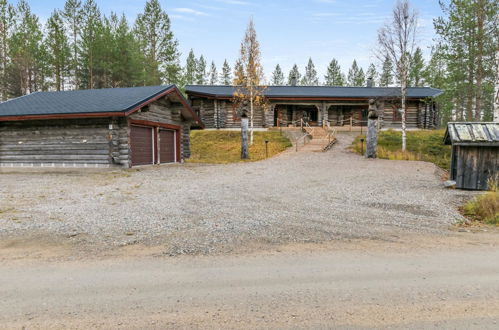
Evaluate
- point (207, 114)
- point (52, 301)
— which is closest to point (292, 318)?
point (52, 301)

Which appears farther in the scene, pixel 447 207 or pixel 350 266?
pixel 447 207

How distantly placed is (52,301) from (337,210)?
224 inches

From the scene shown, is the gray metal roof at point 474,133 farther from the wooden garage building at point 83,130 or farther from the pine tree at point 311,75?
the pine tree at point 311,75

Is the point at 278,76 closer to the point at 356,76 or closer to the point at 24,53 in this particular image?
the point at 356,76

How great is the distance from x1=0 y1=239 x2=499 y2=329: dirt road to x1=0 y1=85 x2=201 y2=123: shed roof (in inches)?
465

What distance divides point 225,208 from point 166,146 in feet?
43.9

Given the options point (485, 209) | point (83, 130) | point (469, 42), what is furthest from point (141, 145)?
point (469, 42)

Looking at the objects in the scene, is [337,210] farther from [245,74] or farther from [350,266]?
[245,74]

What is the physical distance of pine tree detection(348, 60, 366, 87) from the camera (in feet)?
202

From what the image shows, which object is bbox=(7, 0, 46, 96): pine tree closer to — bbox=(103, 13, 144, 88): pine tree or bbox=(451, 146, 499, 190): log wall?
bbox=(103, 13, 144, 88): pine tree

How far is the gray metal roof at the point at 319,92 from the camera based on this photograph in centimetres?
3014

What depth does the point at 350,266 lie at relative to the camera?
3791 mm

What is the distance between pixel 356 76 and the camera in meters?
62.8

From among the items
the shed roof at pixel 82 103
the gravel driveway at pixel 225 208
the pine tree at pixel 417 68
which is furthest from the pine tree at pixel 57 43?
the pine tree at pixel 417 68
